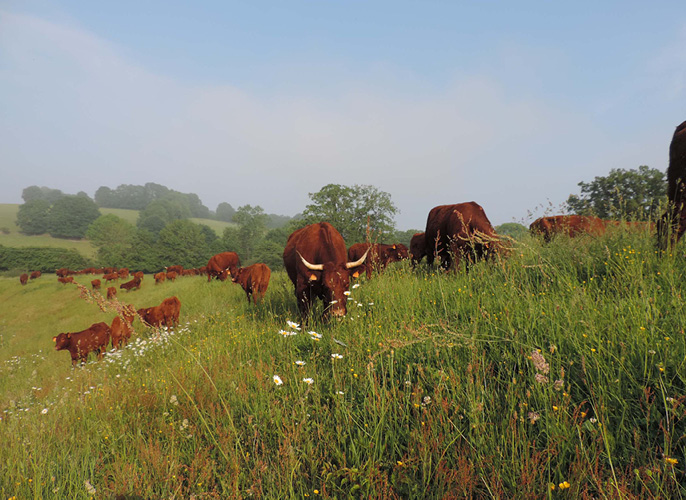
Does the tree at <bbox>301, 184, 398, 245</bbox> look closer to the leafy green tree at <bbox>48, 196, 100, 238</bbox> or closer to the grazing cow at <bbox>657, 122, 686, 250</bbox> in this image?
the grazing cow at <bbox>657, 122, 686, 250</bbox>

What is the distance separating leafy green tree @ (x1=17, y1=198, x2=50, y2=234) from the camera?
275ft

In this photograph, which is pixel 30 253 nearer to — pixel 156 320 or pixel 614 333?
pixel 156 320

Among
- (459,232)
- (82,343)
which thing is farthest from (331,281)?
(82,343)

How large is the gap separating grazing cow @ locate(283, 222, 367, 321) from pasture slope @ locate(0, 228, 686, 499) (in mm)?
1419

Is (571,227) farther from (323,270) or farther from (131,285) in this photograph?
(131,285)

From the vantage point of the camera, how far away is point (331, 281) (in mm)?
5770

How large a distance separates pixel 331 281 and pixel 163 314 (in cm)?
849

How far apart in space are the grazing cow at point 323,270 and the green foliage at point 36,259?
56.3 meters

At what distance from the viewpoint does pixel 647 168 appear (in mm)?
26391

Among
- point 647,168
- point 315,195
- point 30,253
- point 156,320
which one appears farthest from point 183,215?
point 647,168

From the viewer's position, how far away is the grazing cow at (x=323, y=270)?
18.6ft

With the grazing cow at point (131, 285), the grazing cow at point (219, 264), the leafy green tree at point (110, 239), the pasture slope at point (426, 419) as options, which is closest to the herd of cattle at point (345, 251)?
the pasture slope at point (426, 419)

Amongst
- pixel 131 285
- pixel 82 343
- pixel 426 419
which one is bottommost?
pixel 131 285

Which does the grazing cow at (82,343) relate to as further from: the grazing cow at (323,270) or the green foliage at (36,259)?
the green foliage at (36,259)
